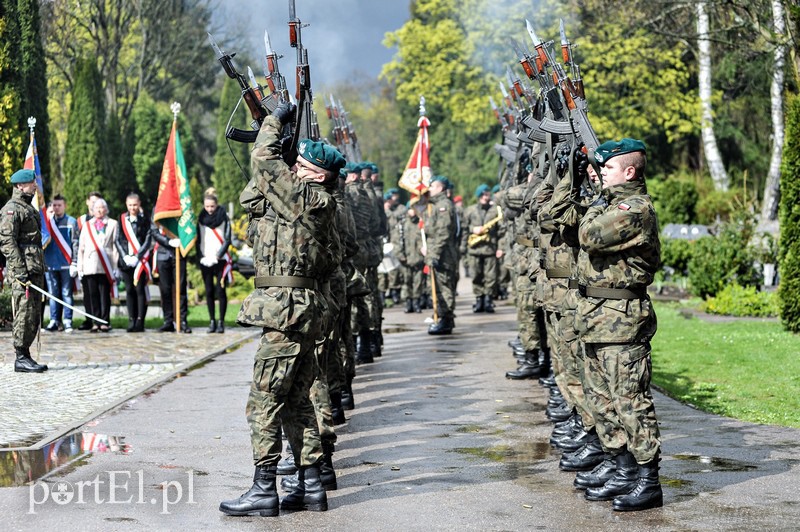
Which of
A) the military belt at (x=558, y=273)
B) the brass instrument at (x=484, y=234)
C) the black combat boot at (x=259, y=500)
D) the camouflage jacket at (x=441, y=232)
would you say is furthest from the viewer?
the brass instrument at (x=484, y=234)

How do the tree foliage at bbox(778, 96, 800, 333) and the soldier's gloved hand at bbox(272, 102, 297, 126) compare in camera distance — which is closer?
the soldier's gloved hand at bbox(272, 102, 297, 126)

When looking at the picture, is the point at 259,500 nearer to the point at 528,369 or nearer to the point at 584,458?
the point at 584,458

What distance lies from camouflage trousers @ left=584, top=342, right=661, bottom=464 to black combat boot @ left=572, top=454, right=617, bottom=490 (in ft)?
0.67

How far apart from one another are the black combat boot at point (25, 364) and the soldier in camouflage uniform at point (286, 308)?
250 inches

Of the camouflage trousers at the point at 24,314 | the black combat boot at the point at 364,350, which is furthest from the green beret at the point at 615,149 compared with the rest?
the camouflage trousers at the point at 24,314

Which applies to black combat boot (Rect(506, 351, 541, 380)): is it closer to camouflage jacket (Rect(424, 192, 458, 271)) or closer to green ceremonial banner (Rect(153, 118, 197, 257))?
camouflage jacket (Rect(424, 192, 458, 271))

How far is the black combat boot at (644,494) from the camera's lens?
666 centimetres

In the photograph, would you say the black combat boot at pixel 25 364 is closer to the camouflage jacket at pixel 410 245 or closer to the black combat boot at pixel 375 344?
the black combat boot at pixel 375 344

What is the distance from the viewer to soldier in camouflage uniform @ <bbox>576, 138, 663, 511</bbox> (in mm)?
6781

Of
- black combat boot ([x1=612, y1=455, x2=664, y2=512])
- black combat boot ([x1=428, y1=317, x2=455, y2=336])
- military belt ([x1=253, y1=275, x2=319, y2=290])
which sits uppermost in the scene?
military belt ([x1=253, y1=275, x2=319, y2=290])

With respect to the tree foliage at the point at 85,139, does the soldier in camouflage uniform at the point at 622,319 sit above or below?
below

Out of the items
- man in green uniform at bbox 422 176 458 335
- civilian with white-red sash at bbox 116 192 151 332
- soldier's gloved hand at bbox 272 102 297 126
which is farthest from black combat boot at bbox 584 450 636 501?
civilian with white-red sash at bbox 116 192 151 332

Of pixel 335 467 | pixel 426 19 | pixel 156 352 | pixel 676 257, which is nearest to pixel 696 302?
pixel 676 257

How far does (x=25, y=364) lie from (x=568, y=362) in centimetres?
659
